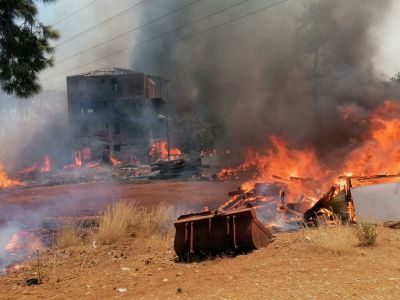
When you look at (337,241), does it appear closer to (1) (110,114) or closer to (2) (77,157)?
(1) (110,114)

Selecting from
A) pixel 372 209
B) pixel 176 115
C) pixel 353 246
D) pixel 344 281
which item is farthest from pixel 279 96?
pixel 176 115


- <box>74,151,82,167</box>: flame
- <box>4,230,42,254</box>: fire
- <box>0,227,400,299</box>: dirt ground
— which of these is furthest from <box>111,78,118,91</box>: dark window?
<box>0,227,400,299</box>: dirt ground

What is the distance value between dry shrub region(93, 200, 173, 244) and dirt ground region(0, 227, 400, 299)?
0.94 meters

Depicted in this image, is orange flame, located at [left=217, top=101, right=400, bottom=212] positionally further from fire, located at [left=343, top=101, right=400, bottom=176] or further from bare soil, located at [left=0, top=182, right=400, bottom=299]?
bare soil, located at [left=0, top=182, right=400, bottom=299]

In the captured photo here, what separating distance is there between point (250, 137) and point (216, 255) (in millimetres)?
18520

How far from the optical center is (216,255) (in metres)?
6.73

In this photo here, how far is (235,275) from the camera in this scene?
5379mm

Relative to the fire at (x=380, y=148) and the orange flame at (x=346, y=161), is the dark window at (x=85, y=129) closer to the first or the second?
the orange flame at (x=346, y=161)

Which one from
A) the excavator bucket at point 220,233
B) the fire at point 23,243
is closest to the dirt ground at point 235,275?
the excavator bucket at point 220,233

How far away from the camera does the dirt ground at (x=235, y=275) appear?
4.61m

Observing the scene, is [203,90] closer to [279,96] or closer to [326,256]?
[279,96]

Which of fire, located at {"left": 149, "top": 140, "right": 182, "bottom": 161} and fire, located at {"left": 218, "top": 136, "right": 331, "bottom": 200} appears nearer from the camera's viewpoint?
fire, located at {"left": 218, "top": 136, "right": 331, "bottom": 200}

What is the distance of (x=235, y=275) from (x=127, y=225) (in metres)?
4.39

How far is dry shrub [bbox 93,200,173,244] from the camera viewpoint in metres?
8.75
